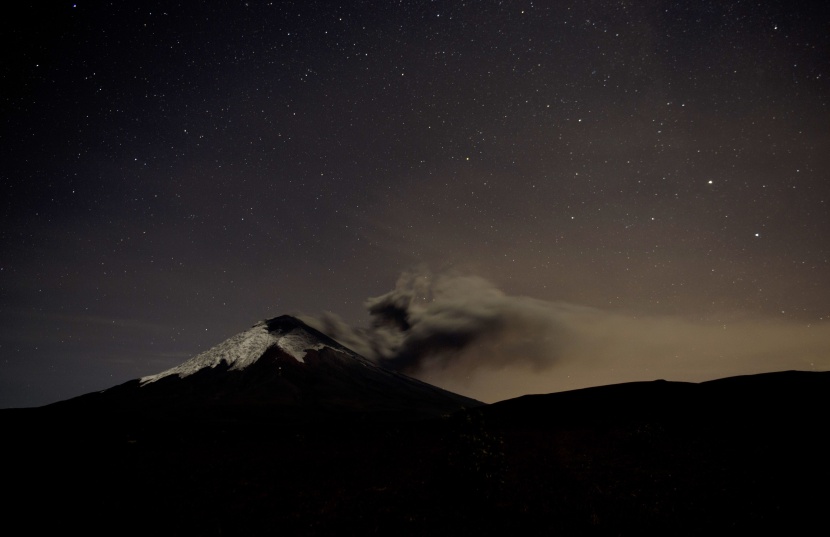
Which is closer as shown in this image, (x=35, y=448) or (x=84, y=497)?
(x=84, y=497)

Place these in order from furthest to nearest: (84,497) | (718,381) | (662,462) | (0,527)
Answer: (718,381) → (662,462) → (84,497) → (0,527)

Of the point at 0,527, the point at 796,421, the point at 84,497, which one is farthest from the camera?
the point at 796,421

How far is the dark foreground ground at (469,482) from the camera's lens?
52.1ft

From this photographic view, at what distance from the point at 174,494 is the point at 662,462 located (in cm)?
3107

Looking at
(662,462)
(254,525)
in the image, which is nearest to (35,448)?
(254,525)

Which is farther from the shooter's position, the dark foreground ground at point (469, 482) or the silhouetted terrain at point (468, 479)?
the silhouetted terrain at point (468, 479)

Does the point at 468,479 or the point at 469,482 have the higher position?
the point at 468,479

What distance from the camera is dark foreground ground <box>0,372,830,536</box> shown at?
15875 millimetres

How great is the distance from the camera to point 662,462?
2553 centimetres

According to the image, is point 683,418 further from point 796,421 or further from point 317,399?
point 317,399

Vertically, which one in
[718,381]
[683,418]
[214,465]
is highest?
[718,381]

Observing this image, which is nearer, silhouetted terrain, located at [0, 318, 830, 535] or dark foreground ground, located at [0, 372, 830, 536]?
dark foreground ground, located at [0, 372, 830, 536]

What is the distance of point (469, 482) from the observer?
1733 centimetres

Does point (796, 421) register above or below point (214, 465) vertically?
above
